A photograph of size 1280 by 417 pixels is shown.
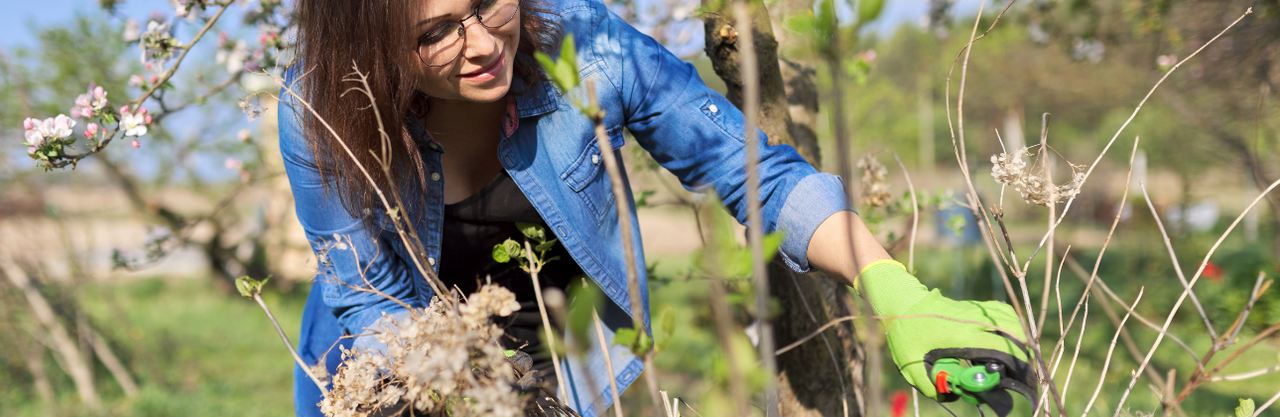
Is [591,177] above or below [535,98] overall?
below

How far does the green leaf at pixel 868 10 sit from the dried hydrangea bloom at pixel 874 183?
49.4 inches

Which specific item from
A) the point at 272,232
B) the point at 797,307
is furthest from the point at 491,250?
the point at 272,232

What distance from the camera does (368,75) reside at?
116 cm

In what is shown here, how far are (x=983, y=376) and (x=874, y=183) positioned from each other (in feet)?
3.24

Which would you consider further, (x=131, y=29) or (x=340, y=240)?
(x=131, y=29)

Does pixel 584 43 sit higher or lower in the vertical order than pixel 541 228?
higher

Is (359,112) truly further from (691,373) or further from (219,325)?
(219,325)

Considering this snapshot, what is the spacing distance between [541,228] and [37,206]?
448 centimetres

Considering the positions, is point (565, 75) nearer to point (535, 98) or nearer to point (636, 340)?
point (636, 340)

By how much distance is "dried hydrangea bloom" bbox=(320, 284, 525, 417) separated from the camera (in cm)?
73

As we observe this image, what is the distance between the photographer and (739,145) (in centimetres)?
124

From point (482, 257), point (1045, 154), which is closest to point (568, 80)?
point (1045, 154)

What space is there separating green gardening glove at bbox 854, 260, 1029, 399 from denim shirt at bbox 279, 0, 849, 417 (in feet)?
0.57

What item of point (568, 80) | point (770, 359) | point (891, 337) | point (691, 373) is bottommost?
point (691, 373)
